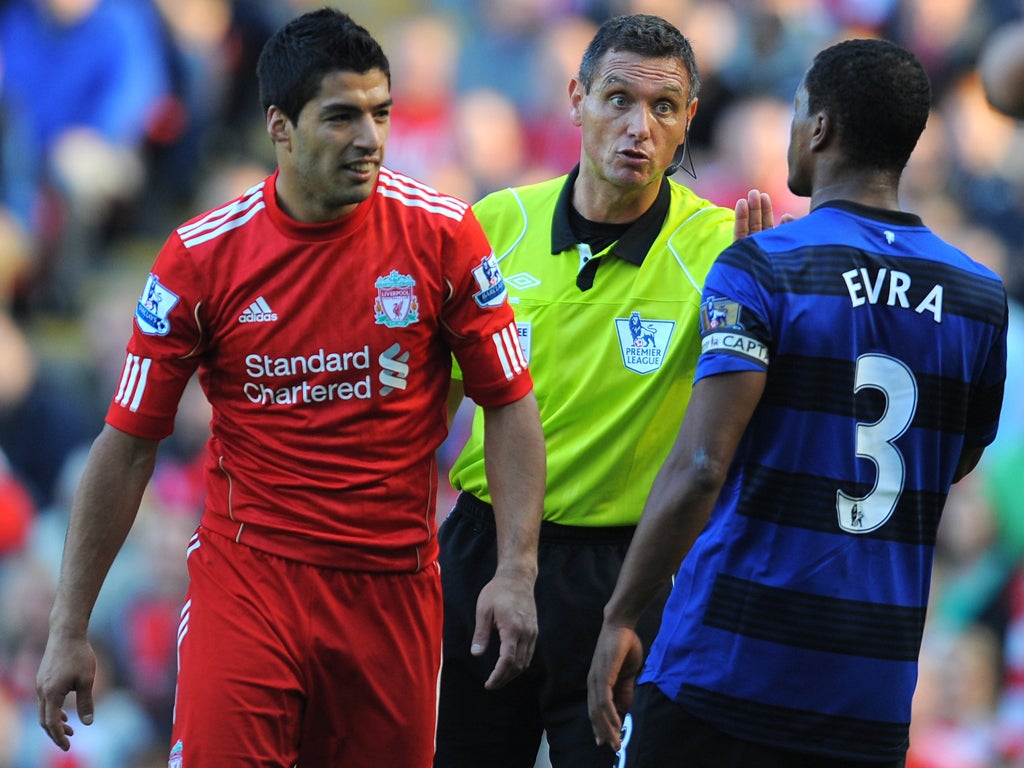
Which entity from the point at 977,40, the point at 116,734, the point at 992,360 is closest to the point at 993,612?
the point at 977,40

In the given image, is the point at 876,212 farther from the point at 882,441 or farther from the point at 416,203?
the point at 416,203

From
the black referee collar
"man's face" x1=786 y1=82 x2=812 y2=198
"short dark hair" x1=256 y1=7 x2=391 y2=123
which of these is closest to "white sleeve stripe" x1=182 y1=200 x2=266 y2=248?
"short dark hair" x1=256 y1=7 x2=391 y2=123

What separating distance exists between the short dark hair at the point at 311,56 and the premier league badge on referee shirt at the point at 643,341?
91cm

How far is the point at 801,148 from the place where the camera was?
10.3ft

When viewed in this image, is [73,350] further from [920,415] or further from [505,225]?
[920,415]

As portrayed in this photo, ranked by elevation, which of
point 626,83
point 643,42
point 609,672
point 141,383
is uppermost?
point 643,42

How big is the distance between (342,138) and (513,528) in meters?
0.98

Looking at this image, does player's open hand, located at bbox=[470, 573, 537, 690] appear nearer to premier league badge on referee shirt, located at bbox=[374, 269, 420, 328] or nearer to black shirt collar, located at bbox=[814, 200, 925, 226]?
premier league badge on referee shirt, located at bbox=[374, 269, 420, 328]

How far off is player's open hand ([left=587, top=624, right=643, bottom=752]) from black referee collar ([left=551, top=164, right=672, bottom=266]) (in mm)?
Result: 1190

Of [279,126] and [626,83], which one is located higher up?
[626,83]

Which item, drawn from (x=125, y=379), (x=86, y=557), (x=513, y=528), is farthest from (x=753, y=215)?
(x=86, y=557)

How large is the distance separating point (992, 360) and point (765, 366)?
1.76 ft

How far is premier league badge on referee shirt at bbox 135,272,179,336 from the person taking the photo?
349cm

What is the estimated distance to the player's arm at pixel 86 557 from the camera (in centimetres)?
348
